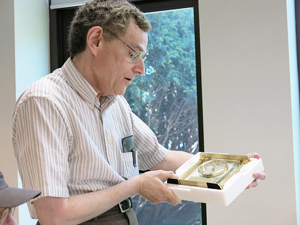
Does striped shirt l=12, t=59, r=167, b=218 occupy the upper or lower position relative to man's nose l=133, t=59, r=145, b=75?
lower

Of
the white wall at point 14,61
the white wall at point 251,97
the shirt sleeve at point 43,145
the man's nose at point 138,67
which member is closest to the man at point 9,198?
the shirt sleeve at point 43,145

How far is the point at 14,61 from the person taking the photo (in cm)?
297

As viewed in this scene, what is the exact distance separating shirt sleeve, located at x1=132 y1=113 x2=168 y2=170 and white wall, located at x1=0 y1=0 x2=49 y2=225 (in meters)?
1.47

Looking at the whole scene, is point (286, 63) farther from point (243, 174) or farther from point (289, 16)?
point (243, 174)

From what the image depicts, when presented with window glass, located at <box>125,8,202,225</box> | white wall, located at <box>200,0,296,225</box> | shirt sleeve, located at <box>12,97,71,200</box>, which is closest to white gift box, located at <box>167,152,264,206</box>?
shirt sleeve, located at <box>12,97,71,200</box>

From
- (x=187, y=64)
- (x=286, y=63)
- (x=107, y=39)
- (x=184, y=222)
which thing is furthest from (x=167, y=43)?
(x=107, y=39)

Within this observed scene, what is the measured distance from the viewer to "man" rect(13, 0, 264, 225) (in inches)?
53.1

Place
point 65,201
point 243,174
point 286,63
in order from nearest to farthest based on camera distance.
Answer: point 65,201
point 243,174
point 286,63

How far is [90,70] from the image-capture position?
5.26ft

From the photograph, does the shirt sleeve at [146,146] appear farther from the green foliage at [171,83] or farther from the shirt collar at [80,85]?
the green foliage at [171,83]

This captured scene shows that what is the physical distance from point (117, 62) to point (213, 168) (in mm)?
571

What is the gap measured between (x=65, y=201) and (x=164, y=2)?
6.88ft

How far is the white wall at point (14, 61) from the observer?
2980 mm

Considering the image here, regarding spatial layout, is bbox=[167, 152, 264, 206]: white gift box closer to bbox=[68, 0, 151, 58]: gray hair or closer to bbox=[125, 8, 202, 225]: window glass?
bbox=[68, 0, 151, 58]: gray hair
